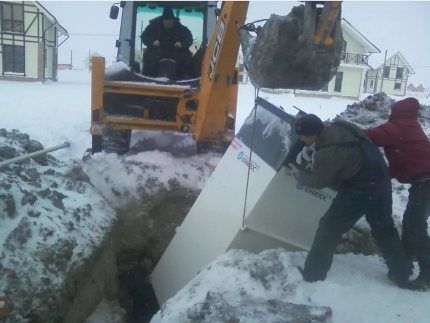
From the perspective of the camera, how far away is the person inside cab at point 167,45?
6.88m

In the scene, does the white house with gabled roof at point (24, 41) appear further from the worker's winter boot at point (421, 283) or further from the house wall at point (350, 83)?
the worker's winter boot at point (421, 283)

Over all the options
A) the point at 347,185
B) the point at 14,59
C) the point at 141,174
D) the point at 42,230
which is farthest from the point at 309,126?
the point at 14,59

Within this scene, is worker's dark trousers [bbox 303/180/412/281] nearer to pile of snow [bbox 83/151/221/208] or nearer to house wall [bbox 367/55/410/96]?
pile of snow [bbox 83/151/221/208]

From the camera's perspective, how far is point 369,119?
7.16 metres

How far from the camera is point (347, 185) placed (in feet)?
11.9

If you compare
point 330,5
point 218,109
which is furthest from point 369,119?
point 330,5

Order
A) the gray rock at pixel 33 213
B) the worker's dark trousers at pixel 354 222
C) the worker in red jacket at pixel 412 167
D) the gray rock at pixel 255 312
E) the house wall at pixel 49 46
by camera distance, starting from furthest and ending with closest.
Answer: the house wall at pixel 49 46 < the gray rock at pixel 33 213 < the worker in red jacket at pixel 412 167 < the worker's dark trousers at pixel 354 222 < the gray rock at pixel 255 312

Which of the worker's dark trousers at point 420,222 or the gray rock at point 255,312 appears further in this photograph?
the worker's dark trousers at point 420,222

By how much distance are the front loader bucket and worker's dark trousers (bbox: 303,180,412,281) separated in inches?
18.7

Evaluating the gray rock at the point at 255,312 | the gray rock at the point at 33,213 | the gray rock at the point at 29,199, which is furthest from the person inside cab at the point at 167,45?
the gray rock at the point at 255,312

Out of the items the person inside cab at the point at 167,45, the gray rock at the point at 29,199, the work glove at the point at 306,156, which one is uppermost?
the person inside cab at the point at 167,45

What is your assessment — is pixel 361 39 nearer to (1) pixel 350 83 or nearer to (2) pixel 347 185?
(1) pixel 350 83

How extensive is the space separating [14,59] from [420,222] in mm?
26184

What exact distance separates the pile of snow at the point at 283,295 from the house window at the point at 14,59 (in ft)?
82.7
